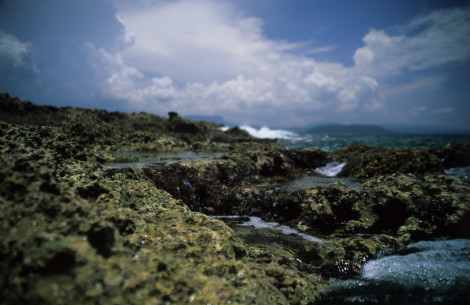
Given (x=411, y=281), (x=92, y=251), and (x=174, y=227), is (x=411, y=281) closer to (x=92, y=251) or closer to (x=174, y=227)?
(x=174, y=227)

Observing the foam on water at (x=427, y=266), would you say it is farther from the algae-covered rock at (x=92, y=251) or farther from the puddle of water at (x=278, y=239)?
the algae-covered rock at (x=92, y=251)

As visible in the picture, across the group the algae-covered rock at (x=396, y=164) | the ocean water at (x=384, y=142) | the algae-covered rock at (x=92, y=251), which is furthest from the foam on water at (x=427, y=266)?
the ocean water at (x=384, y=142)

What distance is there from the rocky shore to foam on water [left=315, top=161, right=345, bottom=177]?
6.10m

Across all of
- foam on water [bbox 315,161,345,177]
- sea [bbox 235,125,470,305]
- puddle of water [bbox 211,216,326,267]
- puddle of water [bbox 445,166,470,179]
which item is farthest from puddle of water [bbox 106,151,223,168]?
puddle of water [bbox 445,166,470,179]

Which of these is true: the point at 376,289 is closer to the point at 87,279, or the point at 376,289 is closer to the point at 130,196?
the point at 87,279

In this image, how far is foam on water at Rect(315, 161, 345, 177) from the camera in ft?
44.5

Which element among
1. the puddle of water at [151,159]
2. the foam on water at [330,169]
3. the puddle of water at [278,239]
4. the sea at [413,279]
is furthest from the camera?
the foam on water at [330,169]

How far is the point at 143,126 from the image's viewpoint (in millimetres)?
23344

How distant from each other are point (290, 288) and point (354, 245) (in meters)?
2.03

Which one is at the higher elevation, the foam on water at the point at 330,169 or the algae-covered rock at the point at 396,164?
the algae-covered rock at the point at 396,164

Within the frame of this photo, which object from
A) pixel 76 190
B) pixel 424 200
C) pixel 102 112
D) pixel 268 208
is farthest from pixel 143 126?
pixel 424 200

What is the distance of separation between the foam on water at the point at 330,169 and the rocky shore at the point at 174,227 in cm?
610

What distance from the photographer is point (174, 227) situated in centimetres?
332

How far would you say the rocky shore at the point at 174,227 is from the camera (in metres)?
2.04
